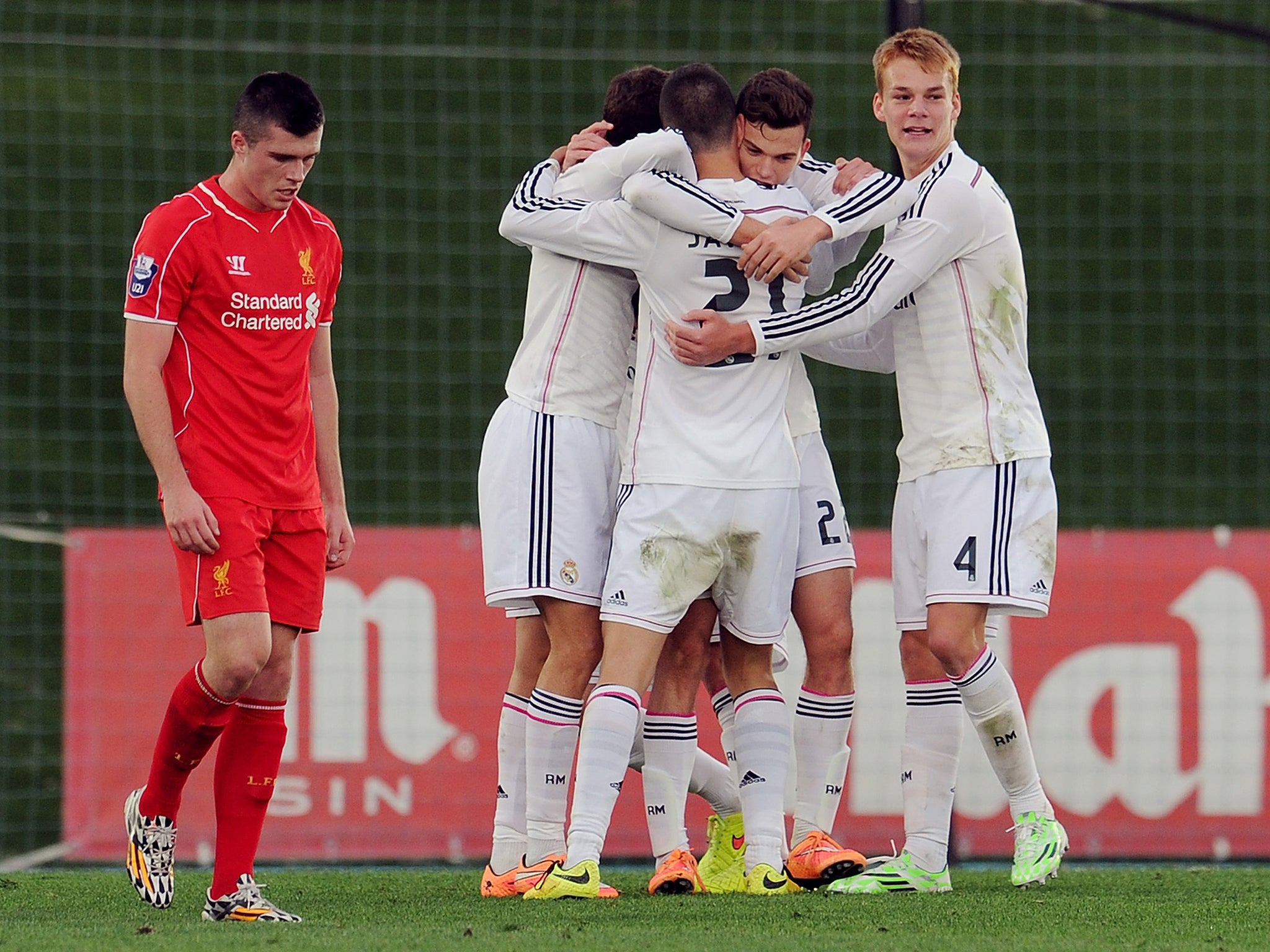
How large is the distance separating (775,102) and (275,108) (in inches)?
51.3

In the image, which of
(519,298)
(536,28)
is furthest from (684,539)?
(536,28)

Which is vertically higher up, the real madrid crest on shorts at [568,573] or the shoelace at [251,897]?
the real madrid crest on shorts at [568,573]

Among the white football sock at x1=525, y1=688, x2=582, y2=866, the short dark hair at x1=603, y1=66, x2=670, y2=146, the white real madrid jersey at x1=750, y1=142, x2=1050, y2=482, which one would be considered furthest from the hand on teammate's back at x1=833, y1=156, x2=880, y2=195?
the white football sock at x1=525, y1=688, x2=582, y2=866

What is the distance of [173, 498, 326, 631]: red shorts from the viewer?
445 cm

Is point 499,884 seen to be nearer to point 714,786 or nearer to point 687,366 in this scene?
point 714,786

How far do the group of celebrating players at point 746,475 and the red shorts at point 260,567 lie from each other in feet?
1.67

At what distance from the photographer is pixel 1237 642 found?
7355 mm

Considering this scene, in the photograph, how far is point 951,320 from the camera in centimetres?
496

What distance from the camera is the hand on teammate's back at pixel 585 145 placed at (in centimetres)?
498

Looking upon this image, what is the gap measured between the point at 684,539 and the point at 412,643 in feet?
9.71

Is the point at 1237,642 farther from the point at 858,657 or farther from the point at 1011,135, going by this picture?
the point at 1011,135

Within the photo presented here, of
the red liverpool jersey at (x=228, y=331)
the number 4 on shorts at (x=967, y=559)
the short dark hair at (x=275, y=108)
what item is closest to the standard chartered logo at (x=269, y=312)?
the red liverpool jersey at (x=228, y=331)

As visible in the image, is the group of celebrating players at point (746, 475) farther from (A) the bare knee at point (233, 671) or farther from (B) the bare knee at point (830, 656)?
(A) the bare knee at point (233, 671)

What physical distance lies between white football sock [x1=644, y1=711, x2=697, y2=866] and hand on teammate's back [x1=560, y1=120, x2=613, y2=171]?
1541 mm
